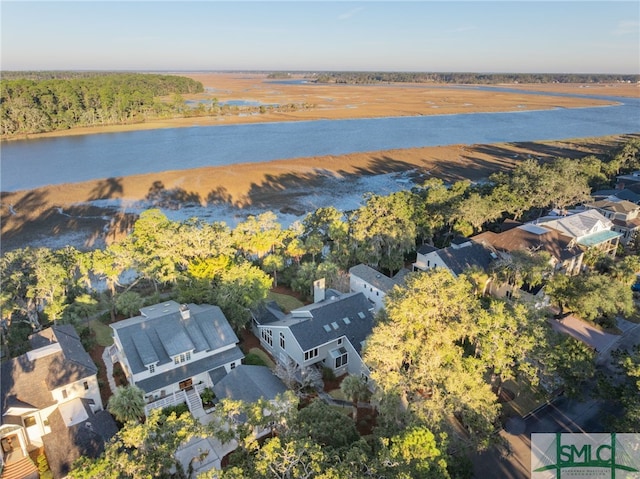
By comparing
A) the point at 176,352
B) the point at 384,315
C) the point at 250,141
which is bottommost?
the point at 176,352

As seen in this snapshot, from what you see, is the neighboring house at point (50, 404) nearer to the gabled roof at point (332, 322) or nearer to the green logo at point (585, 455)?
the gabled roof at point (332, 322)

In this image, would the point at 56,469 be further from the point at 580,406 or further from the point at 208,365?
the point at 580,406

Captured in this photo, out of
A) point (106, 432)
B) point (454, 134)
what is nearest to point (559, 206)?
point (106, 432)

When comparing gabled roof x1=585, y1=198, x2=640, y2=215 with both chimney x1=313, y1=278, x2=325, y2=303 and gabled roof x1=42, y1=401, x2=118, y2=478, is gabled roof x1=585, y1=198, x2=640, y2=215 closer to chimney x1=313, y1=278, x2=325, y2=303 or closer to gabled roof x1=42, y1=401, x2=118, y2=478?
chimney x1=313, y1=278, x2=325, y2=303

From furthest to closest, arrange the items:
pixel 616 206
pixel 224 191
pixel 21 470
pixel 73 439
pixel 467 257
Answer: pixel 224 191 → pixel 616 206 → pixel 467 257 → pixel 73 439 → pixel 21 470

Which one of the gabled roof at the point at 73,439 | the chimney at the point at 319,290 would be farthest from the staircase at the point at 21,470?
the chimney at the point at 319,290

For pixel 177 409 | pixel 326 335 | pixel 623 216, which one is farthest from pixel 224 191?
pixel 623 216

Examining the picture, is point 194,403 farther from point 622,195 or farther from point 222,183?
point 622,195
